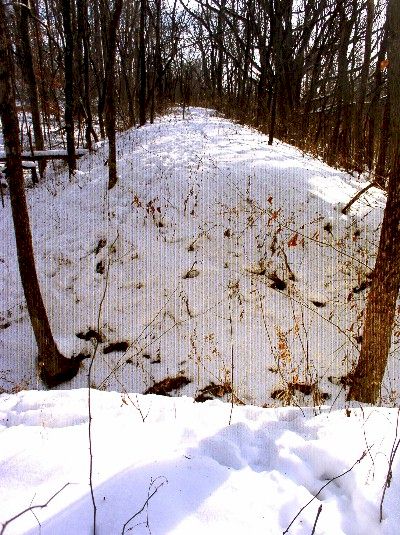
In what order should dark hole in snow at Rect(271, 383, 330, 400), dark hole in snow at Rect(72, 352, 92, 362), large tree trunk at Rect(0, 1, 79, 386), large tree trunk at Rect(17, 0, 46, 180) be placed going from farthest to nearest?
large tree trunk at Rect(17, 0, 46, 180) < dark hole in snow at Rect(72, 352, 92, 362) < dark hole in snow at Rect(271, 383, 330, 400) < large tree trunk at Rect(0, 1, 79, 386)

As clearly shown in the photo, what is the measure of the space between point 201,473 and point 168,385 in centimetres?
331

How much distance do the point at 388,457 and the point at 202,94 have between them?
29.7 metres

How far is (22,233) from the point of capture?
186 inches

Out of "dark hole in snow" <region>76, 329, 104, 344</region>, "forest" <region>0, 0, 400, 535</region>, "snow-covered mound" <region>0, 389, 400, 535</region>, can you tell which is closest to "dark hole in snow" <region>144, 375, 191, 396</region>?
"forest" <region>0, 0, 400, 535</region>

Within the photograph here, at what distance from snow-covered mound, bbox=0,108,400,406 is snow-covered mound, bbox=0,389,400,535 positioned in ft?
6.14

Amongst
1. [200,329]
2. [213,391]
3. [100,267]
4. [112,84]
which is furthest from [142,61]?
[213,391]

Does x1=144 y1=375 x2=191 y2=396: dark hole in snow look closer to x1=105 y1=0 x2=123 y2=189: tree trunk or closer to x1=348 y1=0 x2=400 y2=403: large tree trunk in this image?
x1=348 y1=0 x2=400 y2=403: large tree trunk

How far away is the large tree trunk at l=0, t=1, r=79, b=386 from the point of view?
4.11 metres

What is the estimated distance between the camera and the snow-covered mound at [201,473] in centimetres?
161

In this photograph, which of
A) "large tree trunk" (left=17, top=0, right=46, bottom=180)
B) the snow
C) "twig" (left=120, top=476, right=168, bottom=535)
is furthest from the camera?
"large tree trunk" (left=17, top=0, right=46, bottom=180)

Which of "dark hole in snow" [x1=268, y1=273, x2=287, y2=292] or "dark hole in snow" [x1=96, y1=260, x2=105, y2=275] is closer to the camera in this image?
"dark hole in snow" [x1=268, y1=273, x2=287, y2=292]

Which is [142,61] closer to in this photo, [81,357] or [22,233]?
[22,233]

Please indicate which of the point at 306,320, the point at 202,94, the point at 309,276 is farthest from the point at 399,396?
the point at 202,94

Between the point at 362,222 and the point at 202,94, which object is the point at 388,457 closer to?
the point at 362,222
